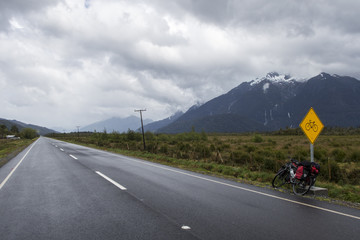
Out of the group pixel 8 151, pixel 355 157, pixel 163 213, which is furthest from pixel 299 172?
pixel 8 151

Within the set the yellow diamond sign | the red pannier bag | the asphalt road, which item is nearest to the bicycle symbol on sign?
the yellow diamond sign

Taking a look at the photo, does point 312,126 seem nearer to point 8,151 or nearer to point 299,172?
point 299,172

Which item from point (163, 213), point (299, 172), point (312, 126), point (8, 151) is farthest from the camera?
point (8, 151)

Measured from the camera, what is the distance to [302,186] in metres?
8.34

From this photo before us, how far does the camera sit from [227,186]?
9.13 meters

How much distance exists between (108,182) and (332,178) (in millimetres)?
11908

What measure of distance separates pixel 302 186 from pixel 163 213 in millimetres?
5240

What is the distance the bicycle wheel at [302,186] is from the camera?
322 inches

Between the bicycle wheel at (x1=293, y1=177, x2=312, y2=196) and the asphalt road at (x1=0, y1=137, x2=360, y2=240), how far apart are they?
1.91 ft

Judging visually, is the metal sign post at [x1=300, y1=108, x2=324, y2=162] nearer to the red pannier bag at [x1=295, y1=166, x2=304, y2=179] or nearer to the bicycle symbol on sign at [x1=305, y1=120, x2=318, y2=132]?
the bicycle symbol on sign at [x1=305, y1=120, x2=318, y2=132]

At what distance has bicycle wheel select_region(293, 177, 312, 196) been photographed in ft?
26.8

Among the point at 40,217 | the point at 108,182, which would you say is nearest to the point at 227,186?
the point at 108,182

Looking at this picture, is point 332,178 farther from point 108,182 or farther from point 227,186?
point 108,182

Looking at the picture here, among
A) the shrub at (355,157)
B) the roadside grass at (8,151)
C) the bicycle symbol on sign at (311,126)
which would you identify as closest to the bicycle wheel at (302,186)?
the bicycle symbol on sign at (311,126)
